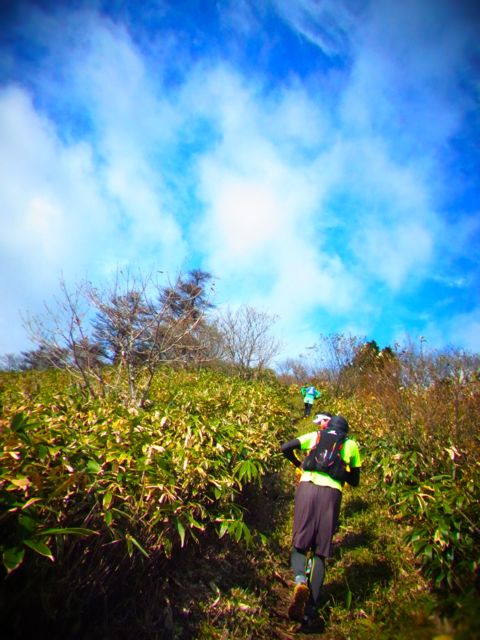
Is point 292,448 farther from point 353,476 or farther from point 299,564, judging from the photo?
point 299,564

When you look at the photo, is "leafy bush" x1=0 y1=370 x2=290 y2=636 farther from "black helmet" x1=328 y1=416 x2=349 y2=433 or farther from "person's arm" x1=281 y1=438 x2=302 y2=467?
"black helmet" x1=328 y1=416 x2=349 y2=433

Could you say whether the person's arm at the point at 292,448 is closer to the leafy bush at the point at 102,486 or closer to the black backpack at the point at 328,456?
the black backpack at the point at 328,456

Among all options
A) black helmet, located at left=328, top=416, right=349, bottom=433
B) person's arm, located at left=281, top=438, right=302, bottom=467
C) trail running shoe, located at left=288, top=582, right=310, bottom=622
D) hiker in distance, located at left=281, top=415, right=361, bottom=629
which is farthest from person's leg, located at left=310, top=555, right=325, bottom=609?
black helmet, located at left=328, top=416, right=349, bottom=433

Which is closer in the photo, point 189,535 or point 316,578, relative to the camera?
point 316,578

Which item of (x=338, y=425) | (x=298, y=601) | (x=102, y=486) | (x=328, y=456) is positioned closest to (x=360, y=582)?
(x=298, y=601)

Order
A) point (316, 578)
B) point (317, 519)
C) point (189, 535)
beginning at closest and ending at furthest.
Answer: point (316, 578)
point (317, 519)
point (189, 535)

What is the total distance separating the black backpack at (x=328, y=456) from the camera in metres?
3.26

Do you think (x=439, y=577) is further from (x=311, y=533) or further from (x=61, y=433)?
(x=61, y=433)

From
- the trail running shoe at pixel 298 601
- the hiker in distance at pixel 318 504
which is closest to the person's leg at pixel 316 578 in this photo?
the hiker in distance at pixel 318 504

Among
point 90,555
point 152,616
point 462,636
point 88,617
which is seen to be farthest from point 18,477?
point 462,636

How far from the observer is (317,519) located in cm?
316

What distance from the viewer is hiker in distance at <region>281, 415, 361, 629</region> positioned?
9.87ft

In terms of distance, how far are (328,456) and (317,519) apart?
1.97 ft

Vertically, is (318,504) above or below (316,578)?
above
